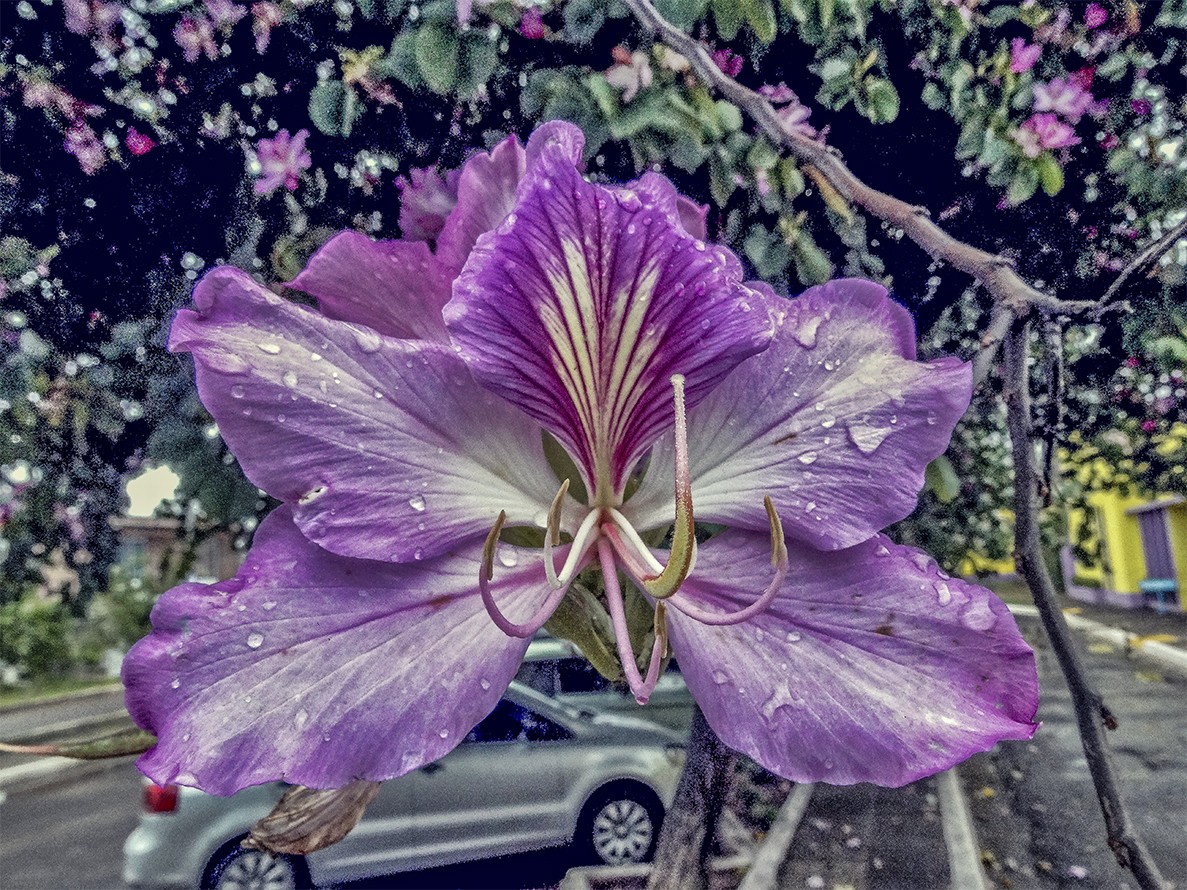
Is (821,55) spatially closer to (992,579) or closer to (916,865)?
(992,579)

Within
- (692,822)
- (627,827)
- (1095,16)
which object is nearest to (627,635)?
(692,822)

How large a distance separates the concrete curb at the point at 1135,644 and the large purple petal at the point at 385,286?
0.83 ft

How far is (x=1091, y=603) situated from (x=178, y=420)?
318mm

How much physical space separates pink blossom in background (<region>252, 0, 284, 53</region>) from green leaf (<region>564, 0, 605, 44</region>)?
0.39ft

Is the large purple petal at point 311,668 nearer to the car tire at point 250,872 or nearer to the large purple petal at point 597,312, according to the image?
the large purple petal at point 597,312

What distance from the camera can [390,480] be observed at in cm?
13

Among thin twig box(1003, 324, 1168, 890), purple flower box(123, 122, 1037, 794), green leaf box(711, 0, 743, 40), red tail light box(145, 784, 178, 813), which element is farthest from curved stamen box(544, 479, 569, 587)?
→ red tail light box(145, 784, 178, 813)

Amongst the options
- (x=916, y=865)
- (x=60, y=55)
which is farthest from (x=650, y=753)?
(x=60, y=55)

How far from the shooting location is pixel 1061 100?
299 mm

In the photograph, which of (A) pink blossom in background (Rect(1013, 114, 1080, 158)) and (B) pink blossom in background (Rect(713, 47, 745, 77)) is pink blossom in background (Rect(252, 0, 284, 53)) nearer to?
(B) pink blossom in background (Rect(713, 47, 745, 77))

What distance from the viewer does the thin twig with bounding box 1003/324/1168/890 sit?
0.55ft

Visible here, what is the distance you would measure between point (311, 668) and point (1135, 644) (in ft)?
1.01

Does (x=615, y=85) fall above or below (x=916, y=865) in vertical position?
above

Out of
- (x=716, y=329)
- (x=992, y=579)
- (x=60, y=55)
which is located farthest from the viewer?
(x=60, y=55)
